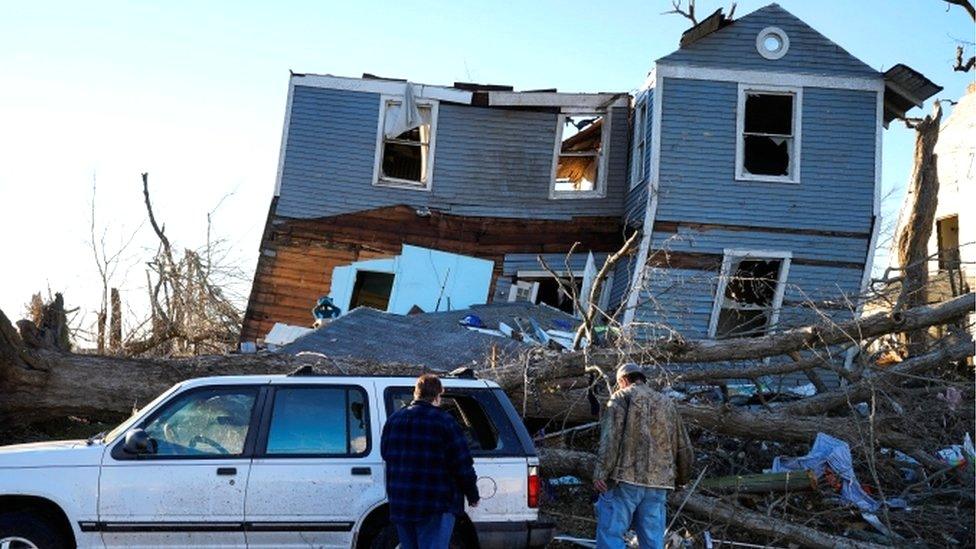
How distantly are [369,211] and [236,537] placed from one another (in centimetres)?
1290

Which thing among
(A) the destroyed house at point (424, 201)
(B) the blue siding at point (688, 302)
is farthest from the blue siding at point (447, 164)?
(B) the blue siding at point (688, 302)

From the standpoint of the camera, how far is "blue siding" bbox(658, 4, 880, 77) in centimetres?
1928

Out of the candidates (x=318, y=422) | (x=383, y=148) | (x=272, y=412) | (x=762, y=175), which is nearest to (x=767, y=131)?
(x=762, y=175)

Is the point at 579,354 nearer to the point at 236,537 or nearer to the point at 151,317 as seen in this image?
the point at 236,537

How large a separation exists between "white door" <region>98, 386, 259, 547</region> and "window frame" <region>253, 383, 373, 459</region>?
8 cm

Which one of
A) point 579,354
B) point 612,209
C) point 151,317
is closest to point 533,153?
point 612,209

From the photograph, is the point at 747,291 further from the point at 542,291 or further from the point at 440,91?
the point at 440,91

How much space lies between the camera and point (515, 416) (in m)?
7.92

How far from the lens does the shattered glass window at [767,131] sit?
2014 centimetres

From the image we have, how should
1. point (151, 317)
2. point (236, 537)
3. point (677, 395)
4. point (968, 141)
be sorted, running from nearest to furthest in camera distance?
point (236, 537), point (677, 395), point (151, 317), point (968, 141)

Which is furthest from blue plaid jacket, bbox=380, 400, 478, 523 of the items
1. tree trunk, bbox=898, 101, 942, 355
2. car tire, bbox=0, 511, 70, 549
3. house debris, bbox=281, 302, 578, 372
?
tree trunk, bbox=898, 101, 942, 355

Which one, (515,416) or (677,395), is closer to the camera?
(515,416)

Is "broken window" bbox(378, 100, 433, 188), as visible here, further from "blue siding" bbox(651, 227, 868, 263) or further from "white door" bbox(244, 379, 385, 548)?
"white door" bbox(244, 379, 385, 548)

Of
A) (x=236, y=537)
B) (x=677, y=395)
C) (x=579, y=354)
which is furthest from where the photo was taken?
(x=677, y=395)
